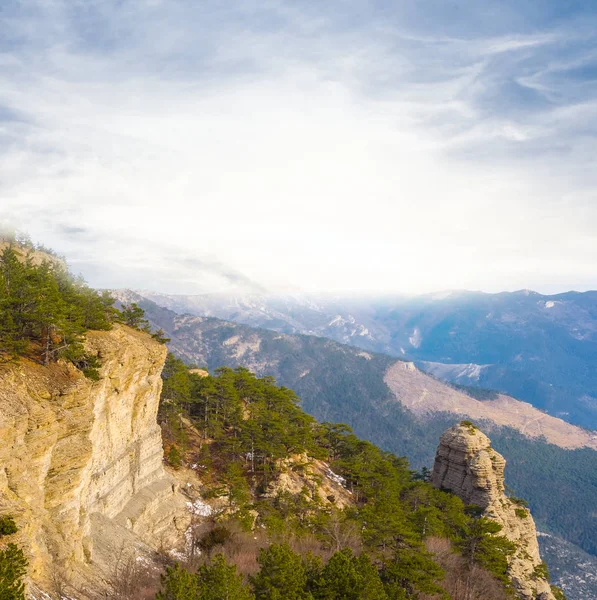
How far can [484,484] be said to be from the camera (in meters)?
64.0

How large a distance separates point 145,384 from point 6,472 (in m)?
21.5

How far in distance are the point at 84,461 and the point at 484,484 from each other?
193 ft

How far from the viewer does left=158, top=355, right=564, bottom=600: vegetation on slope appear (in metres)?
27.0

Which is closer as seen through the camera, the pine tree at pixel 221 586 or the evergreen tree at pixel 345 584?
the pine tree at pixel 221 586

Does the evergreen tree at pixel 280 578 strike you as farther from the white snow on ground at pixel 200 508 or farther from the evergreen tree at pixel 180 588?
the white snow on ground at pixel 200 508

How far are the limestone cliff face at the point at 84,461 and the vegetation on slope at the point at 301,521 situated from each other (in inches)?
249

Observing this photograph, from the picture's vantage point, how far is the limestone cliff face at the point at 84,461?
2284cm

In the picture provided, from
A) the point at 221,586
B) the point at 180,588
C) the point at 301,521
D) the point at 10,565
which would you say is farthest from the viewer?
the point at 301,521

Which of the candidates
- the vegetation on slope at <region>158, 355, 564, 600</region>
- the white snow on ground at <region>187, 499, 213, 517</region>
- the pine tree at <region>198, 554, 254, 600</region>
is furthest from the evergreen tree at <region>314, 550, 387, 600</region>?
the white snow on ground at <region>187, 499, 213, 517</region>

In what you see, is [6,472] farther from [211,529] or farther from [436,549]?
[436,549]

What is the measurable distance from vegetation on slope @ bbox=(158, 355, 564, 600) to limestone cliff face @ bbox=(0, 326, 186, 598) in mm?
6324

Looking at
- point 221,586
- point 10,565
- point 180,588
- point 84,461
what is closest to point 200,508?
point 84,461

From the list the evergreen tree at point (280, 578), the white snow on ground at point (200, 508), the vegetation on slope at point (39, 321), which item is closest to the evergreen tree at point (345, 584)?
the evergreen tree at point (280, 578)

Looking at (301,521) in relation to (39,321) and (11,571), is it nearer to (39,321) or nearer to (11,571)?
(39,321)
